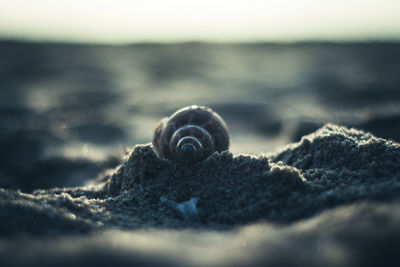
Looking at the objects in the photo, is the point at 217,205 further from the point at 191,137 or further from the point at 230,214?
the point at 191,137

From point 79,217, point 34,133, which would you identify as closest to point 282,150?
point 79,217

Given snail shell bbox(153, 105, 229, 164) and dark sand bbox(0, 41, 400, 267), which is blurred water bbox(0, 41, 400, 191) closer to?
dark sand bbox(0, 41, 400, 267)

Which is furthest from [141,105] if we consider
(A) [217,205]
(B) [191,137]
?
(A) [217,205]

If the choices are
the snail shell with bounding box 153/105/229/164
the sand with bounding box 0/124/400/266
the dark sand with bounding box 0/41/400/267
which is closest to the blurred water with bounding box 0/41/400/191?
the dark sand with bounding box 0/41/400/267

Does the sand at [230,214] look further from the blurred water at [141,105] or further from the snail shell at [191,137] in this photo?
the blurred water at [141,105]

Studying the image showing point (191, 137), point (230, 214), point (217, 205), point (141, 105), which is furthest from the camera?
point (141, 105)

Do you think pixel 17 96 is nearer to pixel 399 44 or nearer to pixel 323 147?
pixel 323 147

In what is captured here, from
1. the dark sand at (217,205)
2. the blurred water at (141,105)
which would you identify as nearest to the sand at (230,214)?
the dark sand at (217,205)
